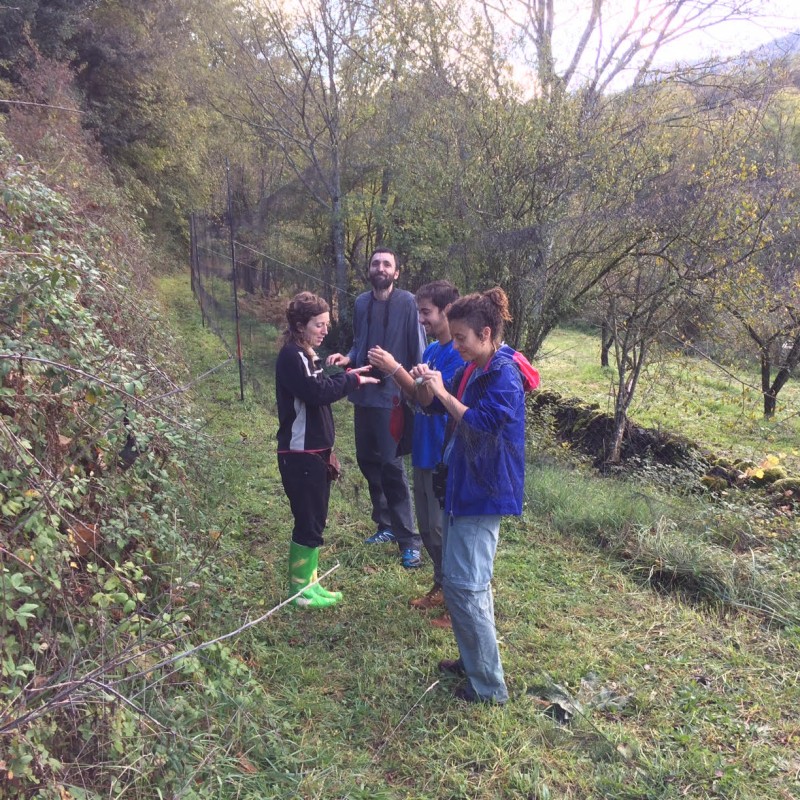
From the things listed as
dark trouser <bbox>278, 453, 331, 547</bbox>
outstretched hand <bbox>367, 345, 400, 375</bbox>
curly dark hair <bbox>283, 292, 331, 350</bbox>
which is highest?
curly dark hair <bbox>283, 292, 331, 350</bbox>

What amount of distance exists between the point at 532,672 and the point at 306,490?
1.51m

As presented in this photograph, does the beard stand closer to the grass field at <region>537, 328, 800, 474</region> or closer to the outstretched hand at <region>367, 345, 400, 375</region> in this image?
the outstretched hand at <region>367, 345, 400, 375</region>

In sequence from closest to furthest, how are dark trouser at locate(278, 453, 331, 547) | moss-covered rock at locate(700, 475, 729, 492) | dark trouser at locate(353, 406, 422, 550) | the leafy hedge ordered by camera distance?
the leafy hedge, dark trouser at locate(278, 453, 331, 547), dark trouser at locate(353, 406, 422, 550), moss-covered rock at locate(700, 475, 729, 492)

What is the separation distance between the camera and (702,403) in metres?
8.19

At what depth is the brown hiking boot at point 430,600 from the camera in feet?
11.3

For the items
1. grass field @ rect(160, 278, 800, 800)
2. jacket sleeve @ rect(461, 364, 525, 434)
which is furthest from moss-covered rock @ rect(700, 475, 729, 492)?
jacket sleeve @ rect(461, 364, 525, 434)

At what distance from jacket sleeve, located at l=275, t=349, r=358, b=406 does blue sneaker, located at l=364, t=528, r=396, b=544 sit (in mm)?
1520

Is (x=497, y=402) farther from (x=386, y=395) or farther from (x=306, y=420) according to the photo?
(x=386, y=395)

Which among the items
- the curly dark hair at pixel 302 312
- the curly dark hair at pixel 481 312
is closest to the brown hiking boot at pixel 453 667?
the curly dark hair at pixel 481 312

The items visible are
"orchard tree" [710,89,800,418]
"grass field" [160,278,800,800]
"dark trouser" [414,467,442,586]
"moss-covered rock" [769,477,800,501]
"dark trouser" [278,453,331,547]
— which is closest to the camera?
"grass field" [160,278,800,800]

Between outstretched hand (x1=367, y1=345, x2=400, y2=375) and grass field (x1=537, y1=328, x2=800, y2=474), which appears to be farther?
grass field (x1=537, y1=328, x2=800, y2=474)

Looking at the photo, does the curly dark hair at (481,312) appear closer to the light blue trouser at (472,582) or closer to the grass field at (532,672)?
the light blue trouser at (472,582)

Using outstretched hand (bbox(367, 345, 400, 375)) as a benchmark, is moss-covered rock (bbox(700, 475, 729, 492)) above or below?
below

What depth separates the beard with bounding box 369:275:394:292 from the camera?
4.00 m
